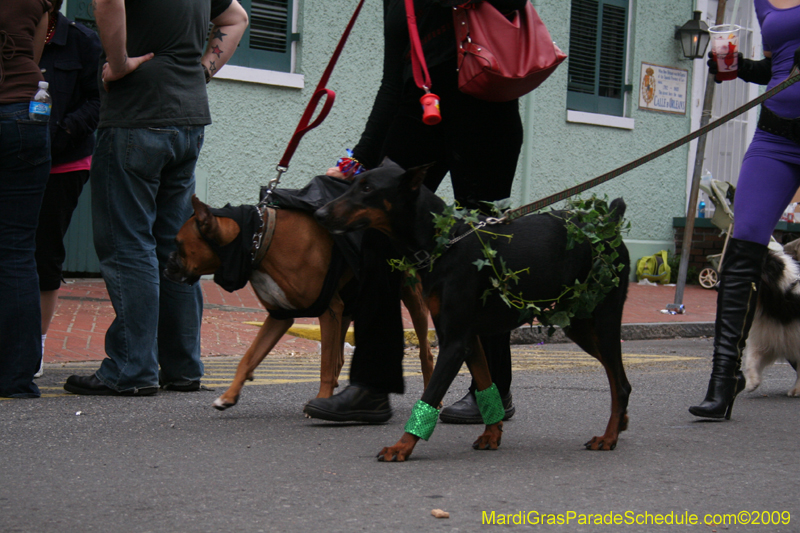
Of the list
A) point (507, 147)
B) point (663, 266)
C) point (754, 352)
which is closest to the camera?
point (507, 147)

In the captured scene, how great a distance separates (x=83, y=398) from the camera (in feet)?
14.0

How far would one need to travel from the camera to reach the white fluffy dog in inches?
193

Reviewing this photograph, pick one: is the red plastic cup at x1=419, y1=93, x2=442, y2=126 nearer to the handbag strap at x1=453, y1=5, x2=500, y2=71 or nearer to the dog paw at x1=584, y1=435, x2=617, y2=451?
the handbag strap at x1=453, y1=5, x2=500, y2=71

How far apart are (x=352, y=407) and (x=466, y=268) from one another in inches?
35.6

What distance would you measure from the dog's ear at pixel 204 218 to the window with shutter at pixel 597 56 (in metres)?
10.9

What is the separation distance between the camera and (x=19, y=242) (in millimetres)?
4238

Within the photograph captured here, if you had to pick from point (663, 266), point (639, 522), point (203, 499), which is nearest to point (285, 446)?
point (203, 499)

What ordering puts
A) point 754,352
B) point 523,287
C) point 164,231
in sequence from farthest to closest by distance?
point 754,352 < point 164,231 < point 523,287

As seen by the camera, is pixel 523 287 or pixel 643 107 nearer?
pixel 523 287

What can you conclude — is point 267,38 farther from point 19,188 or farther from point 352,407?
point 352,407

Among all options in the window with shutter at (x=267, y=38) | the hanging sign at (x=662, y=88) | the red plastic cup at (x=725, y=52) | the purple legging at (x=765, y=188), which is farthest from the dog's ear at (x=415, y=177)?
the hanging sign at (x=662, y=88)

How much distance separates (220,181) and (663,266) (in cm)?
732

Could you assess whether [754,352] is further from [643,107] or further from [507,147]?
[643,107]

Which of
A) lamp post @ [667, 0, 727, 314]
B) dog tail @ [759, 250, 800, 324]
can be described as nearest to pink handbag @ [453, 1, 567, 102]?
dog tail @ [759, 250, 800, 324]
